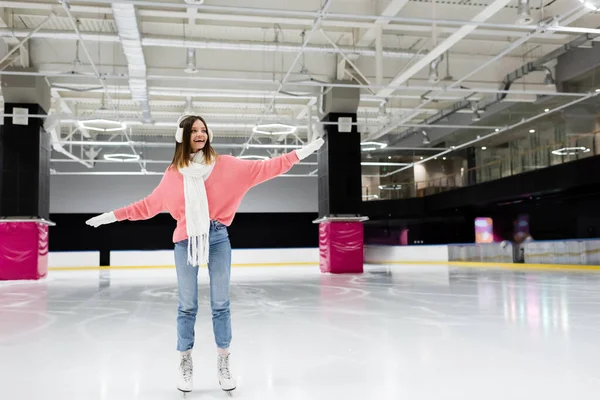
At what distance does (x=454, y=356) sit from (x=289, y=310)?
353 centimetres

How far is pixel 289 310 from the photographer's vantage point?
7.36 metres

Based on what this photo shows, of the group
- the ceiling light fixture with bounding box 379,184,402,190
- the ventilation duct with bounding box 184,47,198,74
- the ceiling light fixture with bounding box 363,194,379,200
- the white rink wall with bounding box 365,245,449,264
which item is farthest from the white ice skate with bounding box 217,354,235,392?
the ceiling light fixture with bounding box 379,184,402,190

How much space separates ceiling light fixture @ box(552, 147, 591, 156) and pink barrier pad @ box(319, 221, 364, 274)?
7.44 m

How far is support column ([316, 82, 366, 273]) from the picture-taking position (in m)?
17.3

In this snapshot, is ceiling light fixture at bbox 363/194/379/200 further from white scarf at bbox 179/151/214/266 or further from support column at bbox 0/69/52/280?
white scarf at bbox 179/151/214/266

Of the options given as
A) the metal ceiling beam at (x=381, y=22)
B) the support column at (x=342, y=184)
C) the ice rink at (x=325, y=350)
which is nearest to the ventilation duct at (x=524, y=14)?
the metal ceiling beam at (x=381, y=22)

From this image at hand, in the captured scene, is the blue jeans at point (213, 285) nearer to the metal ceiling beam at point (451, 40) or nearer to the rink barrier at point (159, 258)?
the metal ceiling beam at point (451, 40)

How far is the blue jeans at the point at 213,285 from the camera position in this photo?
125 inches

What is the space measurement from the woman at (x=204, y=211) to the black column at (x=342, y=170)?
46.3ft

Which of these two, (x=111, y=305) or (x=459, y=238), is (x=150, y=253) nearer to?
(x=459, y=238)

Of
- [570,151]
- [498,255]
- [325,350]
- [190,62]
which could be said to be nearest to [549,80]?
[570,151]

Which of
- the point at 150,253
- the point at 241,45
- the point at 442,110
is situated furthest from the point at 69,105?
the point at 442,110

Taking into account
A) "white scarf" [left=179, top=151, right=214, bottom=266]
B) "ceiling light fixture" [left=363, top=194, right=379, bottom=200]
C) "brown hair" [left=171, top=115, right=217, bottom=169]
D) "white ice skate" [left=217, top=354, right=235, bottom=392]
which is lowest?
"white ice skate" [left=217, top=354, right=235, bottom=392]

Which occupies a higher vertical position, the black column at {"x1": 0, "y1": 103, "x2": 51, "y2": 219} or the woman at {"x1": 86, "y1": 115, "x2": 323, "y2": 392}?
the black column at {"x1": 0, "y1": 103, "x2": 51, "y2": 219}
